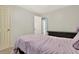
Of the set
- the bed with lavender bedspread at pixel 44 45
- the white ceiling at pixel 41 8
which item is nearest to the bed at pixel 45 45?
the bed with lavender bedspread at pixel 44 45

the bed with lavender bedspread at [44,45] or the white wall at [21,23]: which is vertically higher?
the white wall at [21,23]

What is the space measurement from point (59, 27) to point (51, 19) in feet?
0.37

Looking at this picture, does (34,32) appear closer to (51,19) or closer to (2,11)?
(51,19)

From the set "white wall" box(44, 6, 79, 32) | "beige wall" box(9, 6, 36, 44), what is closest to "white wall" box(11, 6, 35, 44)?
"beige wall" box(9, 6, 36, 44)

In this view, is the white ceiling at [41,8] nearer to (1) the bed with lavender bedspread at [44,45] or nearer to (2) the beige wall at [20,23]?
(2) the beige wall at [20,23]

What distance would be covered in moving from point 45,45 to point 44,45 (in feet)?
0.04

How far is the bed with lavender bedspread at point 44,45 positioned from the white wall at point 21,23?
0.05m

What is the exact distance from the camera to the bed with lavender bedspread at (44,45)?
0.99 metres

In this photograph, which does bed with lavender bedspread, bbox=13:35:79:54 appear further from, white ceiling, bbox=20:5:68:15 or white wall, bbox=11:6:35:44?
white ceiling, bbox=20:5:68:15

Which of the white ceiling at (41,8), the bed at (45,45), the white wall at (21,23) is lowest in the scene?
the bed at (45,45)

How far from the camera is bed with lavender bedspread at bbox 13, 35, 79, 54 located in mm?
992

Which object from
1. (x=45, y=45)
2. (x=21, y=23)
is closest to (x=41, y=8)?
(x=21, y=23)

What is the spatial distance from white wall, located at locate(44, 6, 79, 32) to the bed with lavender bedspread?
0.10 meters
